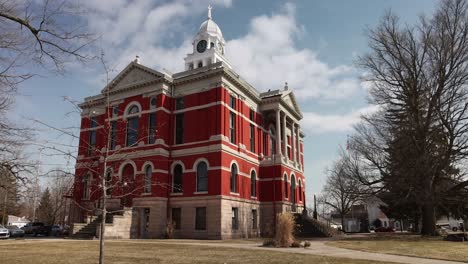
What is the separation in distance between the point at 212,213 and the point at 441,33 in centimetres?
2444

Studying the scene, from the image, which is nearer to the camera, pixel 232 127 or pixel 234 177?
pixel 234 177

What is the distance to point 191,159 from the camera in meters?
33.3

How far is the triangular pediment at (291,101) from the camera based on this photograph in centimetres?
4265

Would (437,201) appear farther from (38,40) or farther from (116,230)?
(38,40)

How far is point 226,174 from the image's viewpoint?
106 ft

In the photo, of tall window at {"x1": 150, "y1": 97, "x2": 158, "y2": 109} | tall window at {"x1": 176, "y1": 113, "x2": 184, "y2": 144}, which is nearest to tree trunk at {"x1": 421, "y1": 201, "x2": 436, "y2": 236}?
tall window at {"x1": 176, "y1": 113, "x2": 184, "y2": 144}

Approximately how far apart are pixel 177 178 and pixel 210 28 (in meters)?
25.3

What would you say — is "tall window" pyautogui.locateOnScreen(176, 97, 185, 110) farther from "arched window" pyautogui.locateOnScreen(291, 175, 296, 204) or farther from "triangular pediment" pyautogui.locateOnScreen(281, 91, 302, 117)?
"arched window" pyautogui.locateOnScreen(291, 175, 296, 204)

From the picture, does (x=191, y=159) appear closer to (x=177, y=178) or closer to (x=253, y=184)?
(x=177, y=178)

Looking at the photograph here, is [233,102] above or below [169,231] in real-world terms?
above

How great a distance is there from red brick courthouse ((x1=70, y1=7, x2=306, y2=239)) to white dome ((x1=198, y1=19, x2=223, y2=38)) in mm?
15545

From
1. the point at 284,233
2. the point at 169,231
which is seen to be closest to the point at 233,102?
the point at 169,231

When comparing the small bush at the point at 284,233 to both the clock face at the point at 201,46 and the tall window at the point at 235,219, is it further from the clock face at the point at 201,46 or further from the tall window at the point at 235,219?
the clock face at the point at 201,46

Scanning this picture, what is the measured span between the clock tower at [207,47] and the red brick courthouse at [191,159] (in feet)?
38.3
